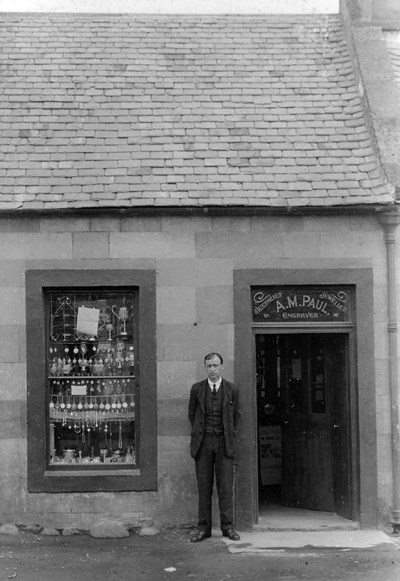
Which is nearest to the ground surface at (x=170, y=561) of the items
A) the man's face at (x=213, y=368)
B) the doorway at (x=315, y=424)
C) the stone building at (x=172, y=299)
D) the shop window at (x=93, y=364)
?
the stone building at (x=172, y=299)

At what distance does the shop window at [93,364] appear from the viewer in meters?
10.4

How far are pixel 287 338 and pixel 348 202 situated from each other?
2593 mm

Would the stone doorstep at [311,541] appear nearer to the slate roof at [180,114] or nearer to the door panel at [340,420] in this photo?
the door panel at [340,420]

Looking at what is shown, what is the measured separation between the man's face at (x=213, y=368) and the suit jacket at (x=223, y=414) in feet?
0.27

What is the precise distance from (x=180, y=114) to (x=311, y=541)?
5.54 metres

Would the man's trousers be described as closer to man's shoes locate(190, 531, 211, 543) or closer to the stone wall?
man's shoes locate(190, 531, 211, 543)

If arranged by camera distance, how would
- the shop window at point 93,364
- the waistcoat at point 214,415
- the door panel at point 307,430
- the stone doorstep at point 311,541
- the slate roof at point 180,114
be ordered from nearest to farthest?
1. the stone doorstep at point 311,541
2. the waistcoat at point 214,415
3. the shop window at point 93,364
4. the slate roof at point 180,114
5. the door panel at point 307,430

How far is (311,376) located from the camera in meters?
11.4

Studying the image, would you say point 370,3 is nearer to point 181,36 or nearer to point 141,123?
point 181,36

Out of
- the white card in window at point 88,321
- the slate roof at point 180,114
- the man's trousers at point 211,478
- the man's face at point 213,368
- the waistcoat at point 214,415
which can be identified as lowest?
the man's trousers at point 211,478

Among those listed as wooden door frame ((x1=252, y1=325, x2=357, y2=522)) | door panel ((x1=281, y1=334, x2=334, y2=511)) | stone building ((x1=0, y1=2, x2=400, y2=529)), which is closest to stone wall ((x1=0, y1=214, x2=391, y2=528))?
stone building ((x1=0, y1=2, x2=400, y2=529))

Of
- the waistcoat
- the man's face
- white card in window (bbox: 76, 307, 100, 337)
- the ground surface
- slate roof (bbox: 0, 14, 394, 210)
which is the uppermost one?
slate roof (bbox: 0, 14, 394, 210)

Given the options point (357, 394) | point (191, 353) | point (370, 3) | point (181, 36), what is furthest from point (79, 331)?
point (370, 3)

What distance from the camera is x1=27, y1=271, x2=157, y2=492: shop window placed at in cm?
1038
